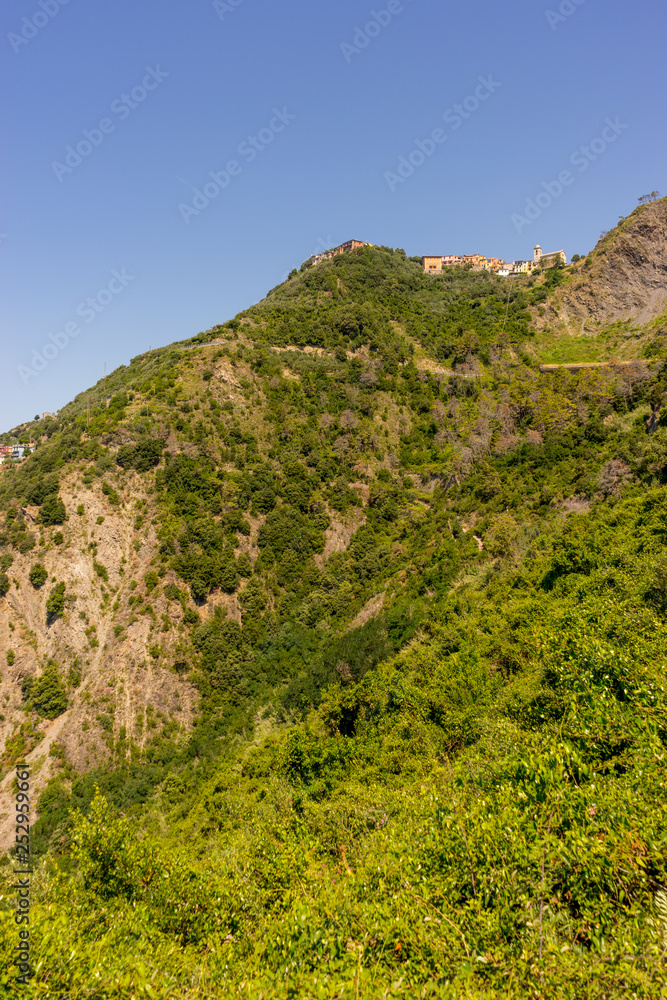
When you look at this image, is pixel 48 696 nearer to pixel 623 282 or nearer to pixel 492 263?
pixel 623 282

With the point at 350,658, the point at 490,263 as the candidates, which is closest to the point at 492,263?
the point at 490,263

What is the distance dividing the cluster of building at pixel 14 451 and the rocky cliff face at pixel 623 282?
85385 millimetres

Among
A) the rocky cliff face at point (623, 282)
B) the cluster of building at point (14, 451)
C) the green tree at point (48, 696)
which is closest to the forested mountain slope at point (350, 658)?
the green tree at point (48, 696)

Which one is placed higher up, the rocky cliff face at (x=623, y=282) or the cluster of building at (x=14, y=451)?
the cluster of building at (x=14, y=451)

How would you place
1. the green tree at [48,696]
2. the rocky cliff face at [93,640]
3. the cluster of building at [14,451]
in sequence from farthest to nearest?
the cluster of building at [14,451]
the green tree at [48,696]
the rocky cliff face at [93,640]

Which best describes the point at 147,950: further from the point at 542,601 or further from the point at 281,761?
the point at 542,601

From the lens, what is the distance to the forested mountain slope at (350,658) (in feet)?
27.8

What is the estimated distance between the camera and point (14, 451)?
302 feet

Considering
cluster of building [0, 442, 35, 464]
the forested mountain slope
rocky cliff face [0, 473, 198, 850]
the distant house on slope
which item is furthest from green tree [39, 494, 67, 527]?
the distant house on slope

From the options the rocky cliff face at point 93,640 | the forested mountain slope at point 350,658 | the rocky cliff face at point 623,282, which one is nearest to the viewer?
the forested mountain slope at point 350,658

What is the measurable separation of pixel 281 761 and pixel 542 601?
1658cm

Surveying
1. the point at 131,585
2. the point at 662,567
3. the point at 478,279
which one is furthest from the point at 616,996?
the point at 478,279

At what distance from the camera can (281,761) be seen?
25688 millimetres

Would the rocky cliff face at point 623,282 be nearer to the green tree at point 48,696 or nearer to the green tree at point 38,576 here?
the green tree at point 38,576
